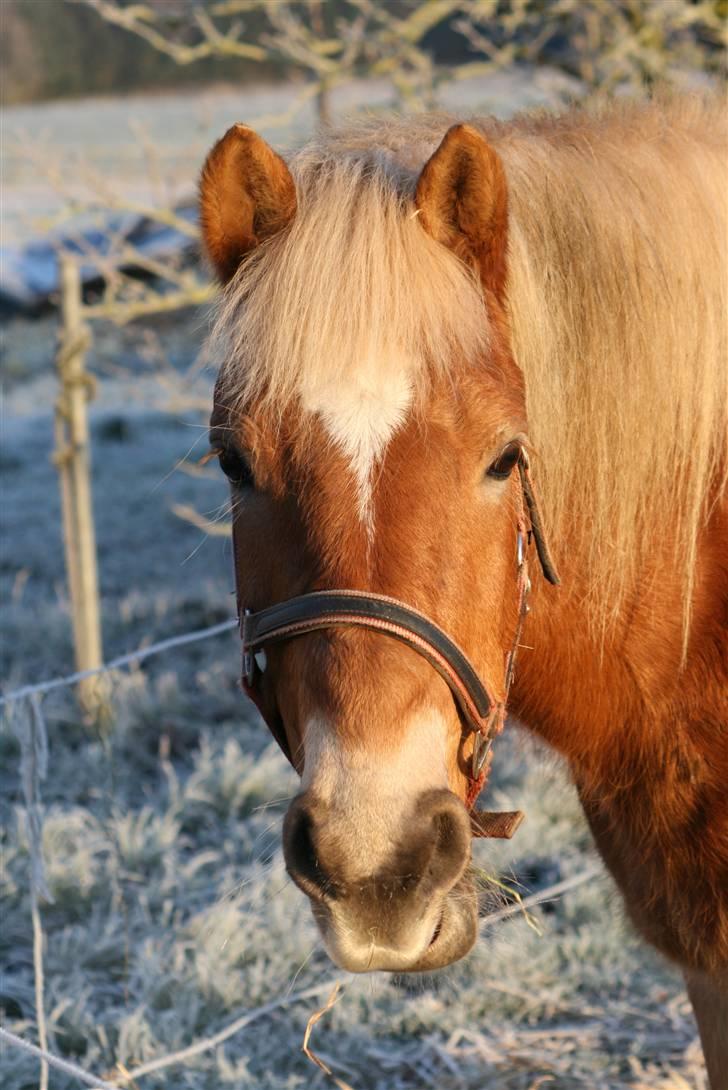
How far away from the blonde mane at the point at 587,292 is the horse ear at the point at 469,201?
1.5 inches

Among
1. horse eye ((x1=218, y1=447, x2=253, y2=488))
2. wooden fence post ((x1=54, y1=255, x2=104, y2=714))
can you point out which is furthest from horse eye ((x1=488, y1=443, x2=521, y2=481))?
wooden fence post ((x1=54, y1=255, x2=104, y2=714))

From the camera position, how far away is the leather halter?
1.55m

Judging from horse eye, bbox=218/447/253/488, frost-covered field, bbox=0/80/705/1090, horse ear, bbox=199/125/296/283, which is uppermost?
horse ear, bbox=199/125/296/283

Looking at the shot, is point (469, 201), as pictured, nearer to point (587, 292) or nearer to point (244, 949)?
point (587, 292)

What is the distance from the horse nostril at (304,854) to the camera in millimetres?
1485

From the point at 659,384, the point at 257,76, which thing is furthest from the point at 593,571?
the point at 257,76

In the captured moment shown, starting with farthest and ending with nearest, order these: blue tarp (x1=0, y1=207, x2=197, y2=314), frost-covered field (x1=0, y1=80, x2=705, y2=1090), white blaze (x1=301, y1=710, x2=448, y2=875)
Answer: blue tarp (x1=0, y1=207, x2=197, y2=314), frost-covered field (x1=0, y1=80, x2=705, y2=1090), white blaze (x1=301, y1=710, x2=448, y2=875)

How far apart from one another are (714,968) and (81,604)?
155 inches

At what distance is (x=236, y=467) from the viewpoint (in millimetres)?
1789

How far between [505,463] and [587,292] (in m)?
0.41

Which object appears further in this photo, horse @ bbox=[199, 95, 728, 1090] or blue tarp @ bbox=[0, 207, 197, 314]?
blue tarp @ bbox=[0, 207, 197, 314]

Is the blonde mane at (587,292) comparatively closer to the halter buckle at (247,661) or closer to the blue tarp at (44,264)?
the halter buckle at (247,661)

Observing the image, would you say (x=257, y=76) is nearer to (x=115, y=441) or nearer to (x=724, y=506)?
(x=115, y=441)

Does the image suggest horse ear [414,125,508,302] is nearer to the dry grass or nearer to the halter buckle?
the halter buckle
